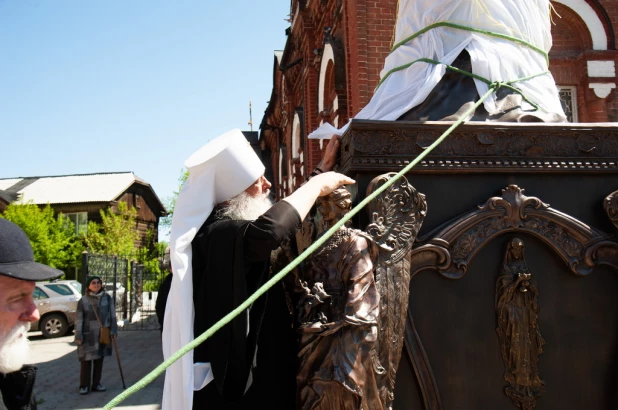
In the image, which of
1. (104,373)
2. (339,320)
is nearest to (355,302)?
(339,320)

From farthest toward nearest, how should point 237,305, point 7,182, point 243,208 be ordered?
point 7,182 < point 243,208 < point 237,305

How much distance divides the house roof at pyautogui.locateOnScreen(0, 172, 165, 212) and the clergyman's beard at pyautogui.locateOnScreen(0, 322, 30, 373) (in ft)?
122

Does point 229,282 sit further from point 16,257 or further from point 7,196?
point 7,196

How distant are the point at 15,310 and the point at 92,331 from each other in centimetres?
771

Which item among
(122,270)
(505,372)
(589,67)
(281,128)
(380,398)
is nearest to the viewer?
(380,398)

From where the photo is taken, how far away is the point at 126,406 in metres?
7.74

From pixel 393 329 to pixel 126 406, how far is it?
652cm

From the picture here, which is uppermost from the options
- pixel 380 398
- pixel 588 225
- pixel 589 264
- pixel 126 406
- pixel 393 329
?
pixel 588 225

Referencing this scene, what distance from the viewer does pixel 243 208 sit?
7.64 feet

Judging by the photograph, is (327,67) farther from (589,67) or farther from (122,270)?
(122,270)

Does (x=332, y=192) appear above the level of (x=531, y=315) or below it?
above

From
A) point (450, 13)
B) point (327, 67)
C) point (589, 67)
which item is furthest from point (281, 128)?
point (450, 13)

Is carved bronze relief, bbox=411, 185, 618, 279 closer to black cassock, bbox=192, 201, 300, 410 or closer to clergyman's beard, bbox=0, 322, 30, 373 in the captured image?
black cassock, bbox=192, 201, 300, 410

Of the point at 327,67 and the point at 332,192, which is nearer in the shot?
the point at 332,192
